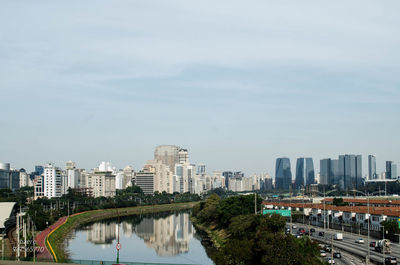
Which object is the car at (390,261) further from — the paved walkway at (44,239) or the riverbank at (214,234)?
the paved walkway at (44,239)

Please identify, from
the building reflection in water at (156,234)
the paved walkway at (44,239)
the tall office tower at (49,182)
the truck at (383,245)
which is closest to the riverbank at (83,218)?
the paved walkway at (44,239)

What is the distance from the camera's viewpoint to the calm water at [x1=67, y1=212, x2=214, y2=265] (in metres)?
61.1

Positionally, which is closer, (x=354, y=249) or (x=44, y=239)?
(x=354, y=249)

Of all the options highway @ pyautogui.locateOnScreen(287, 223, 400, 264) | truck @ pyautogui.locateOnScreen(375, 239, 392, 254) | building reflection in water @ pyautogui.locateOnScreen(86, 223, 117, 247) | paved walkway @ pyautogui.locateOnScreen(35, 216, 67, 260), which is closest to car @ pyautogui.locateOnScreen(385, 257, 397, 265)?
highway @ pyautogui.locateOnScreen(287, 223, 400, 264)

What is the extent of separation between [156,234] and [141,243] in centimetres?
1223

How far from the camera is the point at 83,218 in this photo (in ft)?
380

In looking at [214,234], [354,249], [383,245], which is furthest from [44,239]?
[383,245]

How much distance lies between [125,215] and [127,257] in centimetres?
7521

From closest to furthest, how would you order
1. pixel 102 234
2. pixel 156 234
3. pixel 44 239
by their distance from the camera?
pixel 44 239 < pixel 102 234 < pixel 156 234

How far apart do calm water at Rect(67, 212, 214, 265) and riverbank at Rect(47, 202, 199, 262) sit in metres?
1.57

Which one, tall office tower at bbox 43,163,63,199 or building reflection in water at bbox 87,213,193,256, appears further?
tall office tower at bbox 43,163,63,199

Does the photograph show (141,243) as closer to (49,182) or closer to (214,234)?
(214,234)

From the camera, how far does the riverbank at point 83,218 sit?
60.7 meters

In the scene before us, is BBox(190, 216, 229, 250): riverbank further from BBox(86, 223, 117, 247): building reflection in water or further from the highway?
BBox(86, 223, 117, 247): building reflection in water
